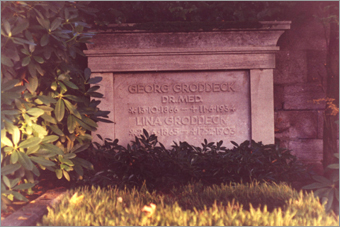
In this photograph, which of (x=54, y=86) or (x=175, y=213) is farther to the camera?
(x=54, y=86)

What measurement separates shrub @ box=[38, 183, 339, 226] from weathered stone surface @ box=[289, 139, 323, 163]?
1958 millimetres

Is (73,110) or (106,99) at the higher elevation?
(106,99)

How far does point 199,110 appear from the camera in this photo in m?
5.13

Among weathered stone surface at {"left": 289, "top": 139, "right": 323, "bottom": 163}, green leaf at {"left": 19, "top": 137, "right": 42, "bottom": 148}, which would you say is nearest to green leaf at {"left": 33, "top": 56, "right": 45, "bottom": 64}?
green leaf at {"left": 19, "top": 137, "right": 42, "bottom": 148}

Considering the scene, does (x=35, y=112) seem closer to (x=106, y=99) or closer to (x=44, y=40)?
(x=44, y=40)

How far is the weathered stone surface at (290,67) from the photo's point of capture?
5270mm

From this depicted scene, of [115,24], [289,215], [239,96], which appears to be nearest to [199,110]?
[239,96]

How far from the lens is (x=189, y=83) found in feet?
16.7

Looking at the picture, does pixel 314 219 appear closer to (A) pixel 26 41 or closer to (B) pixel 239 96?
(B) pixel 239 96

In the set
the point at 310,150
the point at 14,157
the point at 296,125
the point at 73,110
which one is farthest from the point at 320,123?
the point at 14,157

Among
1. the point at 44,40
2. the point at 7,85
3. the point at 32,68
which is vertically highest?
the point at 44,40

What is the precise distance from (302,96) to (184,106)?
2059 mm

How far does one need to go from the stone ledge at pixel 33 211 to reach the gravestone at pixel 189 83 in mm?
1492

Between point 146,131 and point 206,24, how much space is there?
1999 millimetres
